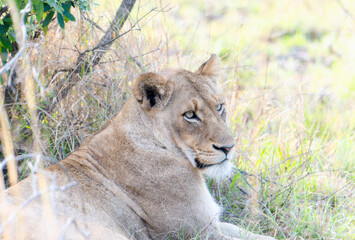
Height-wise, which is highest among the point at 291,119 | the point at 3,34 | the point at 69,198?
the point at 3,34

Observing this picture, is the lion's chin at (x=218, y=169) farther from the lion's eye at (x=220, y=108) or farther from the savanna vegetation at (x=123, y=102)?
the savanna vegetation at (x=123, y=102)

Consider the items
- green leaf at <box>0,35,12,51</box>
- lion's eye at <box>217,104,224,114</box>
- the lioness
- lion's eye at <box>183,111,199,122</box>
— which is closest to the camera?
the lioness

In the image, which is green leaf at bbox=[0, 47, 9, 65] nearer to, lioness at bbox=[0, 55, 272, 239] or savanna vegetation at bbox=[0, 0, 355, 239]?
savanna vegetation at bbox=[0, 0, 355, 239]

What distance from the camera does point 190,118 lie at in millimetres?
3443

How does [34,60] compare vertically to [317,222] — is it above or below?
above

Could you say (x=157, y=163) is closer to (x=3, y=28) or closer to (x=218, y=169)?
(x=218, y=169)

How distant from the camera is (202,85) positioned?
3.62 m

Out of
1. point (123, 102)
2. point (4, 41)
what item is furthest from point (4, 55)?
point (123, 102)

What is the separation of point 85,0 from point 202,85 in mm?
1207

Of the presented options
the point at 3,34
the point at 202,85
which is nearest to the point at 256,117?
the point at 202,85

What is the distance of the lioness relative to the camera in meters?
3.29

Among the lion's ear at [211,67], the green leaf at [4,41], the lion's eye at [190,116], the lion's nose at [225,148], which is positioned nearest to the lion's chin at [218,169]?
the lion's nose at [225,148]

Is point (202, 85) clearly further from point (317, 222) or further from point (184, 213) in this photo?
point (317, 222)

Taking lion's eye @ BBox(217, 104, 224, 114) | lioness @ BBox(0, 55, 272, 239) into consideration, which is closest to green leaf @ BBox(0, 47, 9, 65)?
lioness @ BBox(0, 55, 272, 239)
